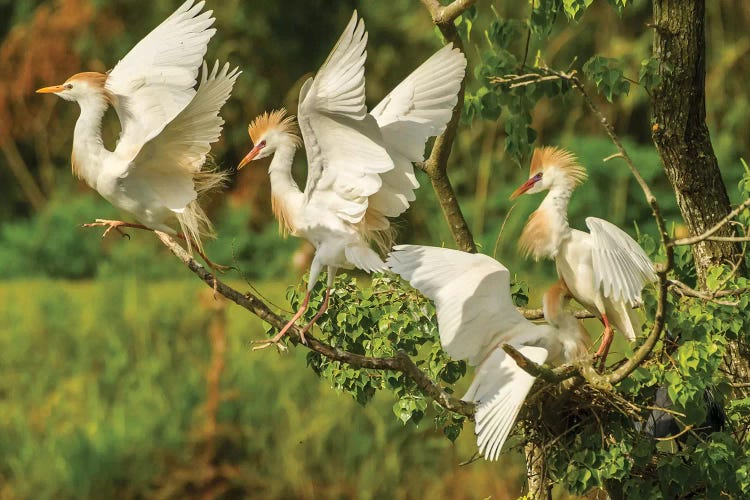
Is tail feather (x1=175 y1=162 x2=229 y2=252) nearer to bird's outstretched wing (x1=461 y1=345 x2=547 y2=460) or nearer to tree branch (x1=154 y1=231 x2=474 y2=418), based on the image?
tree branch (x1=154 y1=231 x2=474 y2=418)

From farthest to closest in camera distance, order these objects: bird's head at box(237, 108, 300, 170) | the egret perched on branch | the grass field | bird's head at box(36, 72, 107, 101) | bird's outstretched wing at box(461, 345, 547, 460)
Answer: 1. the grass field
2. bird's head at box(237, 108, 300, 170)
3. bird's head at box(36, 72, 107, 101)
4. the egret perched on branch
5. bird's outstretched wing at box(461, 345, 547, 460)

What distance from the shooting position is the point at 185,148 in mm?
3285

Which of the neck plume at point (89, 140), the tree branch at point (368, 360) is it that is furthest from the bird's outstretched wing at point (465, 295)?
Answer: the neck plume at point (89, 140)

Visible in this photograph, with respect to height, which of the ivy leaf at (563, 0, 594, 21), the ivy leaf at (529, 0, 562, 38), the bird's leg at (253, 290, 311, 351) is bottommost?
the bird's leg at (253, 290, 311, 351)

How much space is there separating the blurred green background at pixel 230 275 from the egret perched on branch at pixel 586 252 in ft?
0.61

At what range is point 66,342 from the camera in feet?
20.4

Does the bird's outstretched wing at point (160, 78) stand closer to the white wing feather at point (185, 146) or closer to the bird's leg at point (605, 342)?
the white wing feather at point (185, 146)

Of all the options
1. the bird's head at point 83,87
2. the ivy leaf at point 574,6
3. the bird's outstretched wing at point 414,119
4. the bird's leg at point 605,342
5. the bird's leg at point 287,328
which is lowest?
the bird's leg at point 605,342

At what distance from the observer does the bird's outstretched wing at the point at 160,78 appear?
3.31m

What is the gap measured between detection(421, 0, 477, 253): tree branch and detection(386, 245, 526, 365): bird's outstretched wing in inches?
16.4

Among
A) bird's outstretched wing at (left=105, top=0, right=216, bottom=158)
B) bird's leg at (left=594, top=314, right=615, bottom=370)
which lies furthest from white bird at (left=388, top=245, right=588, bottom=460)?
bird's outstretched wing at (left=105, top=0, right=216, bottom=158)

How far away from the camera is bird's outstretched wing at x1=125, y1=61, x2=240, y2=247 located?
320cm

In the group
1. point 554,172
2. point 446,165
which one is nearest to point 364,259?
point 446,165

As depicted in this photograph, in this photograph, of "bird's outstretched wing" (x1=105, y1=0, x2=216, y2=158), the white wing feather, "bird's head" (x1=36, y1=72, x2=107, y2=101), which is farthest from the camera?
"bird's head" (x1=36, y1=72, x2=107, y2=101)
